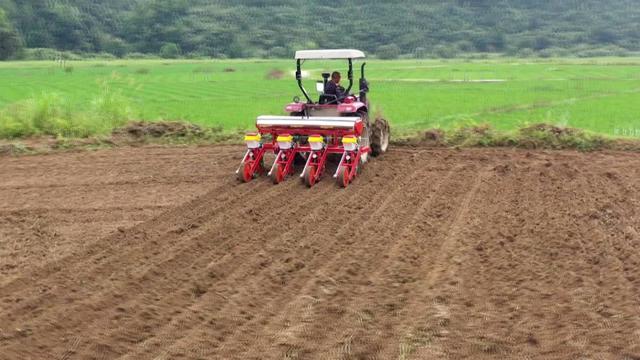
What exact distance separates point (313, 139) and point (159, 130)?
583 centimetres

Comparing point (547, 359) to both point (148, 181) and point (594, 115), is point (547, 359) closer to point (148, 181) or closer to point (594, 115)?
point (148, 181)

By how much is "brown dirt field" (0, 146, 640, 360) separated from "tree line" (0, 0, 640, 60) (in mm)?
50657

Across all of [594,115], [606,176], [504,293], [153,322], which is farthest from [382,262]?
[594,115]

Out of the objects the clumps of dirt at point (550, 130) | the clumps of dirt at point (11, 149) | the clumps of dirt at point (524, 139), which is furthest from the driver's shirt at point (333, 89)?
the clumps of dirt at point (11, 149)

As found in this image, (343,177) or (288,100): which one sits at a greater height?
(343,177)

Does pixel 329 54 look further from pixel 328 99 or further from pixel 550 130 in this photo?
pixel 550 130

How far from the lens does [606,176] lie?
9625 millimetres

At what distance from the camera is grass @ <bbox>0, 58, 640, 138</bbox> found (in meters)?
14.8

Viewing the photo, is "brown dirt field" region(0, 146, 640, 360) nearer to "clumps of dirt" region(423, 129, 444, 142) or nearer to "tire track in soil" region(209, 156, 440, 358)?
"tire track in soil" region(209, 156, 440, 358)

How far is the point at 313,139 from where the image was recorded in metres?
9.36

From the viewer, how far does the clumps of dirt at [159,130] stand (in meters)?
14.1

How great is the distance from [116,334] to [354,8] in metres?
68.8

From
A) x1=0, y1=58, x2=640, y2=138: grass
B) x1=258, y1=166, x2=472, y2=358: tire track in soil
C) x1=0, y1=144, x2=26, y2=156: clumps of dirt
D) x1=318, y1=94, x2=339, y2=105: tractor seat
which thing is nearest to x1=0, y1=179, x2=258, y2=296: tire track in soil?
x1=258, y1=166, x2=472, y2=358: tire track in soil

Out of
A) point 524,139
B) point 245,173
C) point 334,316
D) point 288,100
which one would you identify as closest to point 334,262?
point 334,316
